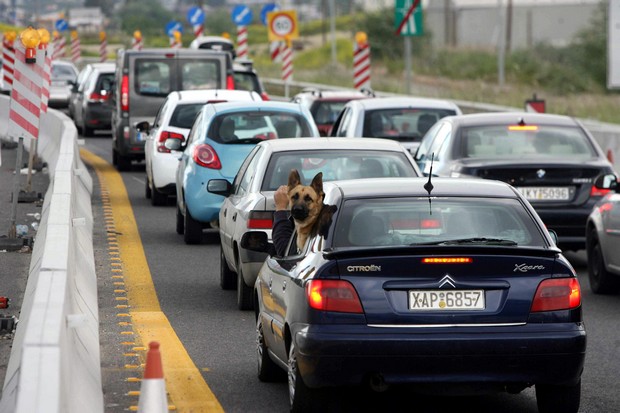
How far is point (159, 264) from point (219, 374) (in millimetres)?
6221

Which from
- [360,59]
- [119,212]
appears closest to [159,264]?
[119,212]

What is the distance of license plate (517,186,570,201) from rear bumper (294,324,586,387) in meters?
7.90

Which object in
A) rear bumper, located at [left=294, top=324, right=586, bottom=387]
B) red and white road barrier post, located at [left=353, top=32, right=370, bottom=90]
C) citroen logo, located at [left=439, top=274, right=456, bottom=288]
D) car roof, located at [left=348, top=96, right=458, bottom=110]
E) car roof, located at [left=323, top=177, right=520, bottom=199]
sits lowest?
red and white road barrier post, located at [left=353, top=32, right=370, bottom=90]

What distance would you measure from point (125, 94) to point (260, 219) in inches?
660

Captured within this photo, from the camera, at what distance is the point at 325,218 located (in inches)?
335

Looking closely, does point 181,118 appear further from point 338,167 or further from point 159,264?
point 338,167

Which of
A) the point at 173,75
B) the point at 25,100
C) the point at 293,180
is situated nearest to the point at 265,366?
the point at 293,180

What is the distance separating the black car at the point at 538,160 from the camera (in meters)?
15.8

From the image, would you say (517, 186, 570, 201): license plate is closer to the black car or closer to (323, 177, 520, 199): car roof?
the black car

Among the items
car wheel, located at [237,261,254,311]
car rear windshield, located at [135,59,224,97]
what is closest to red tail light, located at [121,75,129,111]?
car rear windshield, located at [135,59,224,97]

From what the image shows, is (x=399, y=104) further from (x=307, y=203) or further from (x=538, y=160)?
(x=307, y=203)

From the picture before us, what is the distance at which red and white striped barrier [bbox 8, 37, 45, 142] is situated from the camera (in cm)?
1805

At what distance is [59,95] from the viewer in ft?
173

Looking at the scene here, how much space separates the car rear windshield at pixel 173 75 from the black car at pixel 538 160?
40.7 feet
